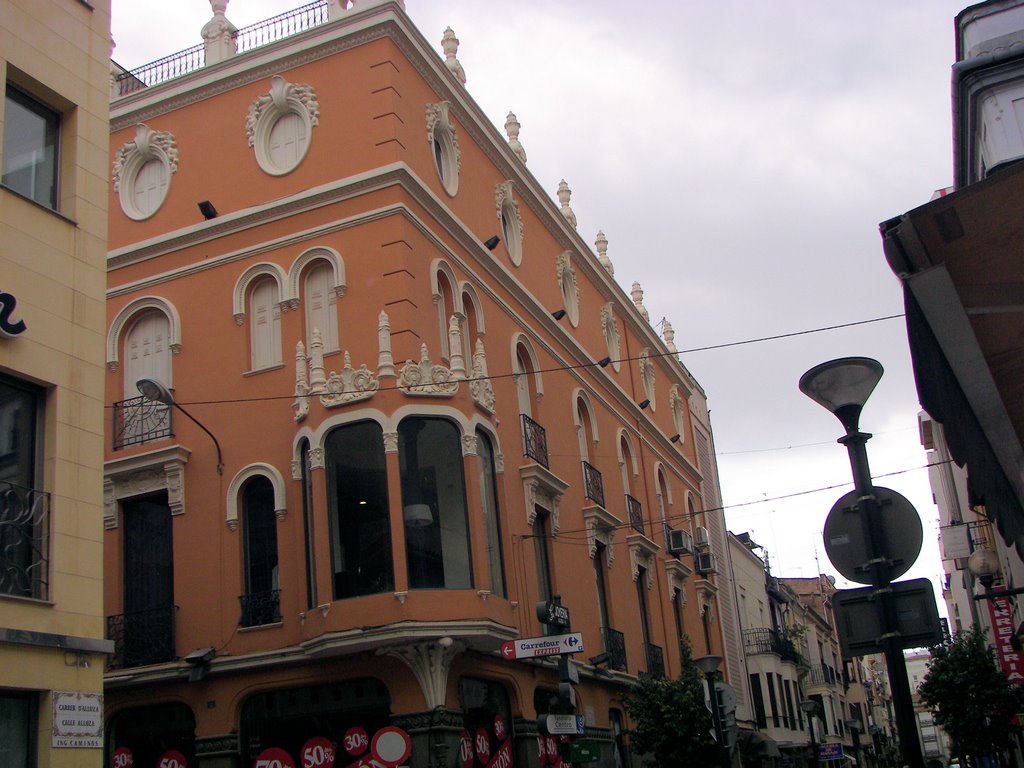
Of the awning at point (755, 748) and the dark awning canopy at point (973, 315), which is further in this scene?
the awning at point (755, 748)

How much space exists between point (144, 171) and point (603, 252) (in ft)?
53.0

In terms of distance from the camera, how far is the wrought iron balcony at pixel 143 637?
2077 centimetres

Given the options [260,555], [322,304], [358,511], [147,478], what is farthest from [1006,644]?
[147,478]

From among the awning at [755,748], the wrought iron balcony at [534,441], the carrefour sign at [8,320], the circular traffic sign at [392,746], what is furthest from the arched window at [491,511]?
the awning at [755,748]

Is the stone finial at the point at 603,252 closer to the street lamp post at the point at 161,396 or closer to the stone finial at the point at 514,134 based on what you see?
the stone finial at the point at 514,134

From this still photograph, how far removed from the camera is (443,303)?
73.6ft

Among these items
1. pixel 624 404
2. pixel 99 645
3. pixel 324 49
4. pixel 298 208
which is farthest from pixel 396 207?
pixel 624 404

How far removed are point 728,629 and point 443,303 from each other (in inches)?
850

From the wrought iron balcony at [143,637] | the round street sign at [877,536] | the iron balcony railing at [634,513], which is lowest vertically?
the round street sign at [877,536]

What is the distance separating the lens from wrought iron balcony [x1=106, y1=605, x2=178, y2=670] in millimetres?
20766

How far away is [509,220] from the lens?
2706 centimetres

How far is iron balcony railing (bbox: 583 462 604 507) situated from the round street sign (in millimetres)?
19252

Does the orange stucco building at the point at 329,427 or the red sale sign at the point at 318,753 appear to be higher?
the orange stucco building at the point at 329,427

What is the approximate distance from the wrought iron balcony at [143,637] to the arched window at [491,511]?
571 cm
